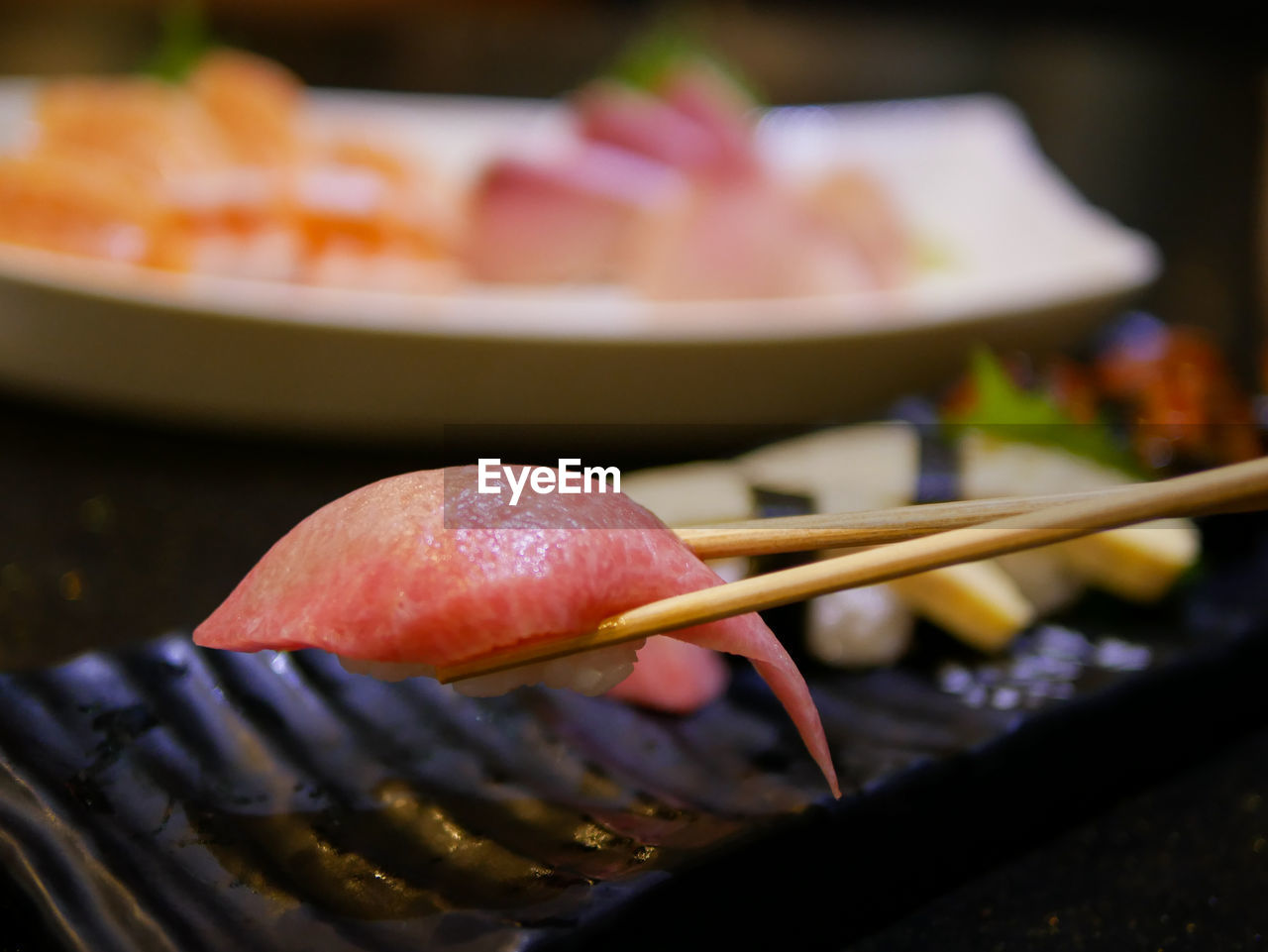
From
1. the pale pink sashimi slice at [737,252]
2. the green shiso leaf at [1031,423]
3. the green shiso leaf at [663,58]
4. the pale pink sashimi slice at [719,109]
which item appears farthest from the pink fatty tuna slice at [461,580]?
the green shiso leaf at [663,58]

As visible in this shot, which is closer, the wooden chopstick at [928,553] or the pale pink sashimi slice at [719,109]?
the wooden chopstick at [928,553]

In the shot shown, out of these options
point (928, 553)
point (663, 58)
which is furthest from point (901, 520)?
point (663, 58)

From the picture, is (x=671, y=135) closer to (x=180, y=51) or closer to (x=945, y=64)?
(x=180, y=51)

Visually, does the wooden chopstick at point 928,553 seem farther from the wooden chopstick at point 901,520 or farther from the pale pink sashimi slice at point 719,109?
the pale pink sashimi slice at point 719,109

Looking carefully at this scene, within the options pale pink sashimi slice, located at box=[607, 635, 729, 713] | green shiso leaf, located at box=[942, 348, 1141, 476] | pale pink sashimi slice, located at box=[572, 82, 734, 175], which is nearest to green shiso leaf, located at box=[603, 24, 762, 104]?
pale pink sashimi slice, located at box=[572, 82, 734, 175]

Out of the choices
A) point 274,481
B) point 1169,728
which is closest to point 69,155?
point 274,481

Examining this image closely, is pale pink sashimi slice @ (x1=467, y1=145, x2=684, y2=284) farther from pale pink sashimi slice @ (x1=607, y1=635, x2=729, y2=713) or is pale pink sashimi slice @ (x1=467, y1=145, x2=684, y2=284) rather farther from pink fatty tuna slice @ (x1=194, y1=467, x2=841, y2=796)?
pink fatty tuna slice @ (x1=194, y1=467, x2=841, y2=796)

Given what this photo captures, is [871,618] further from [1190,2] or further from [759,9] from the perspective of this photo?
[1190,2]
